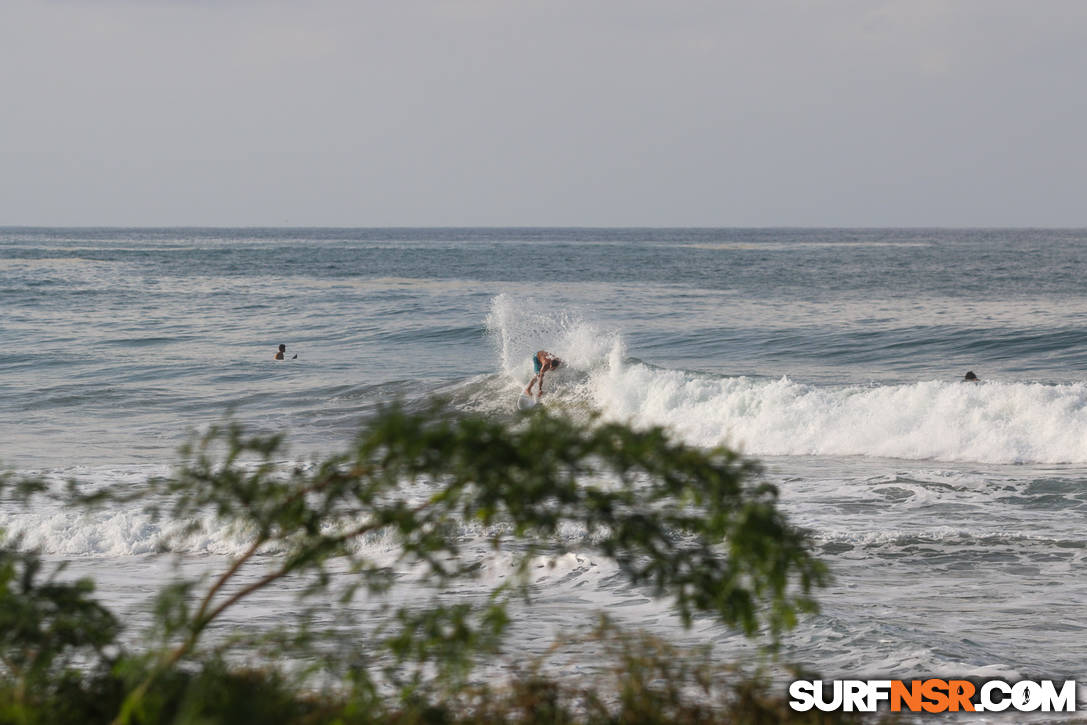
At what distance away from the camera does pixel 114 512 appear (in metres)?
11.5

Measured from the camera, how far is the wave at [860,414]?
15.4 metres

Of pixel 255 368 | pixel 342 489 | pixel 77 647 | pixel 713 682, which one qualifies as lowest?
pixel 255 368

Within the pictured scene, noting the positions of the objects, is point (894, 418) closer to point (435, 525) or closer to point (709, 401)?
point (709, 401)

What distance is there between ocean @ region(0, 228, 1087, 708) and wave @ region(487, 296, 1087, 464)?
50mm

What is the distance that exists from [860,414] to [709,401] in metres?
3.33

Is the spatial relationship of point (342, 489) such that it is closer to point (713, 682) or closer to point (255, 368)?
point (713, 682)

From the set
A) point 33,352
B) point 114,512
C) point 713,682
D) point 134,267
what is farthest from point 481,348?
point 134,267

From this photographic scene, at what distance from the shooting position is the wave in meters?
15.4

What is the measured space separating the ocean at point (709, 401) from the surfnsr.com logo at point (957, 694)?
7.6 inches

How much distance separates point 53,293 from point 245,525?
45.8 meters

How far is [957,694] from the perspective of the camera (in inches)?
249

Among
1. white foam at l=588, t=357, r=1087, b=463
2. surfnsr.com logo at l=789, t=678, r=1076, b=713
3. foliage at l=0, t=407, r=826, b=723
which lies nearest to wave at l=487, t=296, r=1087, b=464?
white foam at l=588, t=357, r=1087, b=463

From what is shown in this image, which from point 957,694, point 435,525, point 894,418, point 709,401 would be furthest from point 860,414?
point 435,525

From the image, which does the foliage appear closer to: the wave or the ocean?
the ocean
